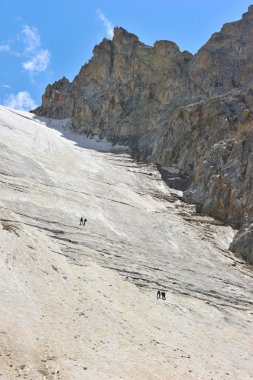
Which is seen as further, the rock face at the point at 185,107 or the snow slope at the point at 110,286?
the rock face at the point at 185,107

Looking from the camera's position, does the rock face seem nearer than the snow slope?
No

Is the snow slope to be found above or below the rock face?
below

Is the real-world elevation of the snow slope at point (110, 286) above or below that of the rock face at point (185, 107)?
below

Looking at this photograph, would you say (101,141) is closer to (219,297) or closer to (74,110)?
(74,110)

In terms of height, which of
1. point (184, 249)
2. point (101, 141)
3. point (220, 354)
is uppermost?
point (101, 141)

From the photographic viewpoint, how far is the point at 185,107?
79375 mm

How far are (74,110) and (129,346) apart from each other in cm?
9991

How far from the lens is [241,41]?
102438mm

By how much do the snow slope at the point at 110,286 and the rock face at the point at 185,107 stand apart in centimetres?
438

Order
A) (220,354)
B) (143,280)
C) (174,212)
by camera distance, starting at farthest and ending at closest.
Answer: (174,212)
(143,280)
(220,354)

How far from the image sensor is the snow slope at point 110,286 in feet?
62.0

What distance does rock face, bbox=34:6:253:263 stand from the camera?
178 feet

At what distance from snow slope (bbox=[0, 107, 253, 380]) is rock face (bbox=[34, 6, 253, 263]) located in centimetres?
438

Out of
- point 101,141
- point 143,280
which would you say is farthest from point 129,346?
point 101,141
